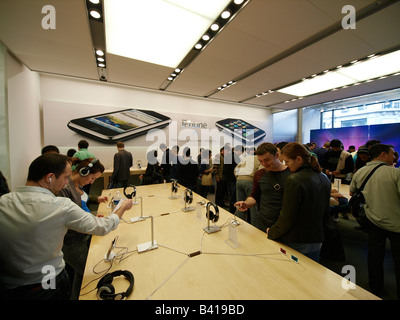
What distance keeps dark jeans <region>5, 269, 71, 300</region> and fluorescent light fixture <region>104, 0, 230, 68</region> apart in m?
2.68

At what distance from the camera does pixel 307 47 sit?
2.70m

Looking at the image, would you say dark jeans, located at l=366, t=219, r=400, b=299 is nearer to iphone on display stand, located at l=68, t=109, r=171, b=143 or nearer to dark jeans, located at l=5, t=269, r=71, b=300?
dark jeans, located at l=5, t=269, r=71, b=300

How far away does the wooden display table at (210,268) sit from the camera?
0.91 meters

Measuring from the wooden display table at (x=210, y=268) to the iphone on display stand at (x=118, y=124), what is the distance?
158 inches

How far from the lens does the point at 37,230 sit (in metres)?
0.89

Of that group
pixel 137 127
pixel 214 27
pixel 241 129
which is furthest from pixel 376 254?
pixel 241 129

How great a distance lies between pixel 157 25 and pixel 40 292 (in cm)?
292

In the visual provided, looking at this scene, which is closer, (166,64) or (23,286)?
(23,286)

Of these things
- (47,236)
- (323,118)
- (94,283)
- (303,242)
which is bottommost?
(94,283)

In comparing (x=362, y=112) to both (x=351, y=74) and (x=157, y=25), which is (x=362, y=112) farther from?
(x=157, y=25)

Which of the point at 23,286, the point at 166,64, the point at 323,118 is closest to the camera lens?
the point at 23,286

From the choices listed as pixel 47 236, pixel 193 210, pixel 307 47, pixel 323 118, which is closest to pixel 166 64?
pixel 307 47

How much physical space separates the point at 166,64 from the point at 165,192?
2576 millimetres

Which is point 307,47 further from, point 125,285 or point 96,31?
point 125,285
